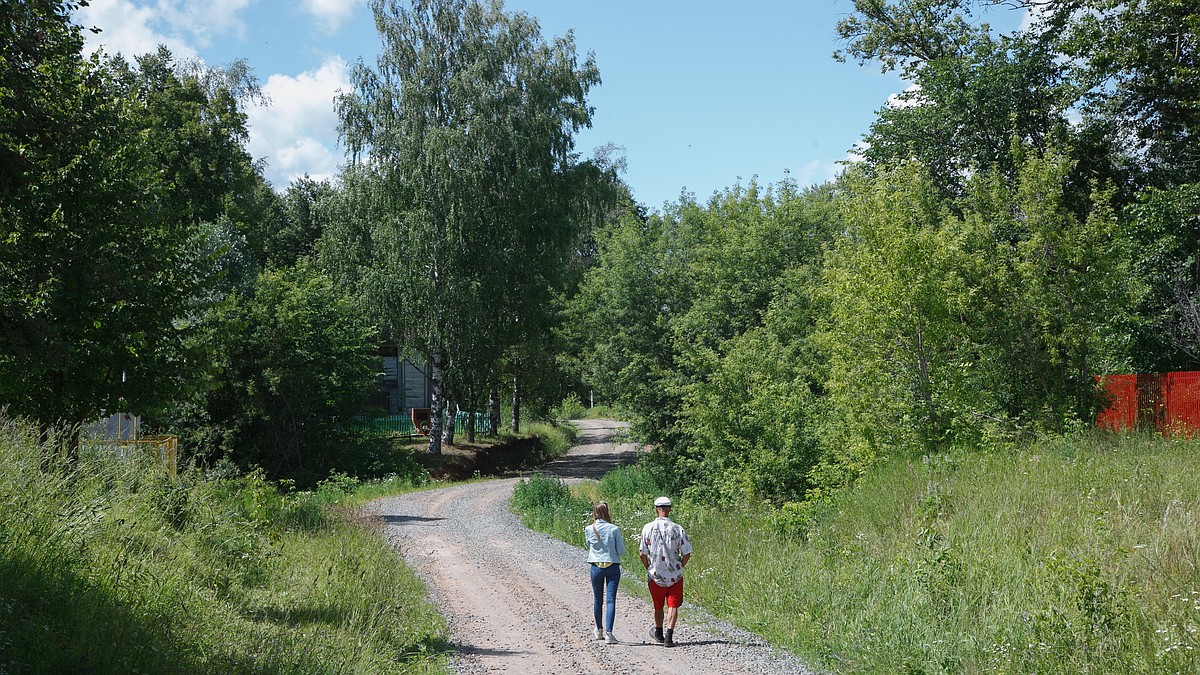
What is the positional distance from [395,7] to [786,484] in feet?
78.0

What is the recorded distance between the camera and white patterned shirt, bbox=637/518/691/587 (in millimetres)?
10375

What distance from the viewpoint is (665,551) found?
10.4 meters

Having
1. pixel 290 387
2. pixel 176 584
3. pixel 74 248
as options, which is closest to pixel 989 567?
pixel 176 584

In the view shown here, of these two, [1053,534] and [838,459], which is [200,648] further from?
[838,459]

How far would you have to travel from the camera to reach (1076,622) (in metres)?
7.88

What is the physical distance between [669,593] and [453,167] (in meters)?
25.3

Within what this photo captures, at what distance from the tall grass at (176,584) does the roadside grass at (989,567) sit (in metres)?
4.17

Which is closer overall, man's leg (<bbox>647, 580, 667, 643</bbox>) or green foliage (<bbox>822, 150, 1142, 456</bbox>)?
man's leg (<bbox>647, 580, 667, 643</bbox>)

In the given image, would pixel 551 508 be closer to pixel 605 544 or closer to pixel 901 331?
pixel 901 331

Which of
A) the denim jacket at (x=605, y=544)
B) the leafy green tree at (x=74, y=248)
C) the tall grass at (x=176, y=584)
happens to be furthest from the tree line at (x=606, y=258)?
the denim jacket at (x=605, y=544)

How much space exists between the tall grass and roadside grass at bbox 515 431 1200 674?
13.7 feet

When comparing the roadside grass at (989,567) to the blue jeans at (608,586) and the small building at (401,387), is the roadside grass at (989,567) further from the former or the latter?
the small building at (401,387)

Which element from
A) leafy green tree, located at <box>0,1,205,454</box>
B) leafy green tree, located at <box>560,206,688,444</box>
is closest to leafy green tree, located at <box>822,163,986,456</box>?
leafy green tree, located at <box>0,1,205,454</box>

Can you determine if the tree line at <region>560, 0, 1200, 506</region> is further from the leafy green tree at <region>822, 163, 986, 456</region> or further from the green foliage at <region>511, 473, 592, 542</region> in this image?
the green foliage at <region>511, 473, 592, 542</region>
